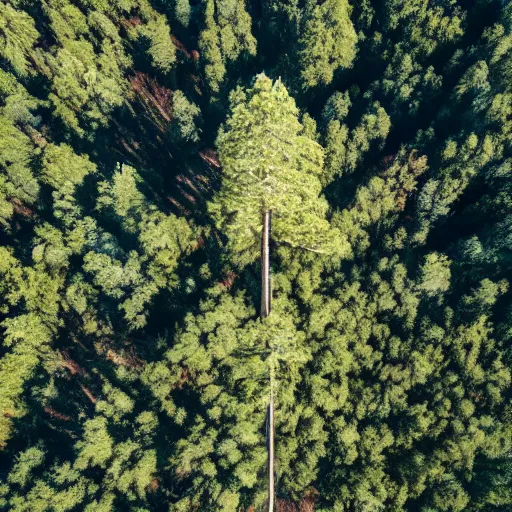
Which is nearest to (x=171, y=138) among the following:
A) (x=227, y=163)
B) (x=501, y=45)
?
(x=227, y=163)

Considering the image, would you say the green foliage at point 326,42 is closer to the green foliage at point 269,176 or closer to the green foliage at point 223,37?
the green foliage at point 223,37

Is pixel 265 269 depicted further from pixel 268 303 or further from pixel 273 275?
pixel 268 303

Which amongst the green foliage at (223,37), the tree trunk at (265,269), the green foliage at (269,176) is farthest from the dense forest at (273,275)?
the green foliage at (223,37)

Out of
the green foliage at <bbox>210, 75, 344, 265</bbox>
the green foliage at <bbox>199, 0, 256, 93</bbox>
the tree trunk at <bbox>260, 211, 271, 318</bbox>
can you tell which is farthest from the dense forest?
the green foliage at <bbox>199, 0, 256, 93</bbox>

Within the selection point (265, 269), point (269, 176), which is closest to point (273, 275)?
point (265, 269)

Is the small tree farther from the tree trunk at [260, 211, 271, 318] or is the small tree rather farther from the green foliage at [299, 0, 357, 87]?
the green foliage at [299, 0, 357, 87]

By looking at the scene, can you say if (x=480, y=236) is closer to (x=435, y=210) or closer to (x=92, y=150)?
(x=435, y=210)
